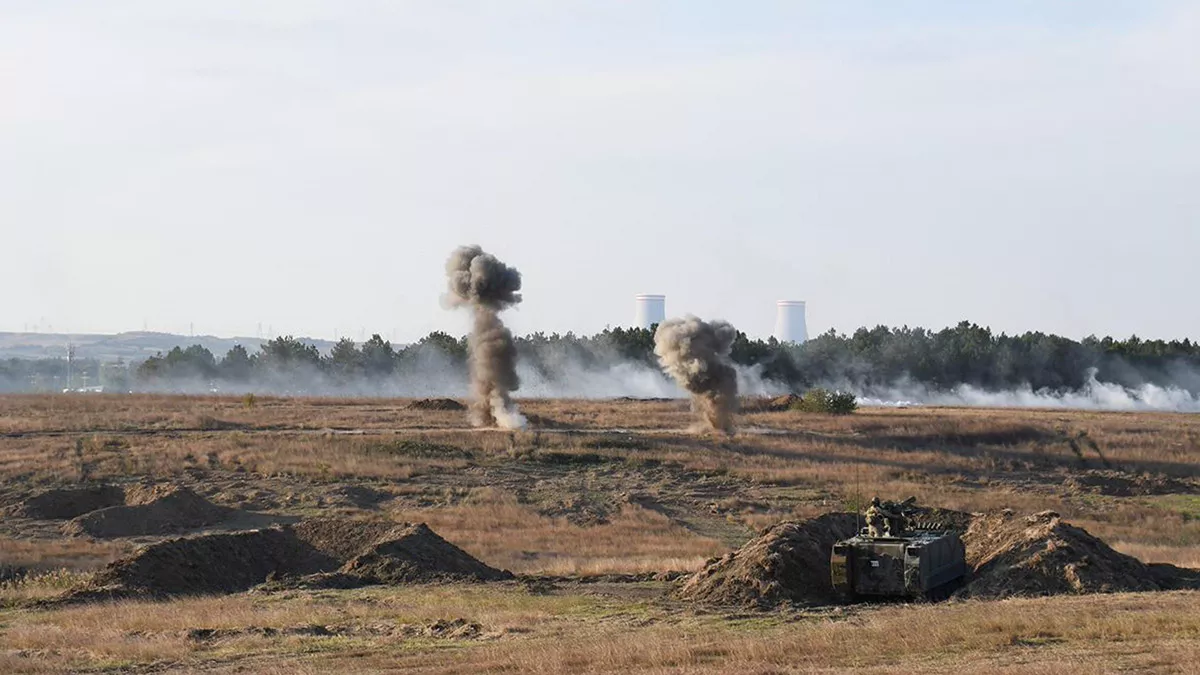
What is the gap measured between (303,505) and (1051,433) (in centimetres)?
3957

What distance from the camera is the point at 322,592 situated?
33.8 m

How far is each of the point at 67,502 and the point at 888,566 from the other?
31764 millimetres

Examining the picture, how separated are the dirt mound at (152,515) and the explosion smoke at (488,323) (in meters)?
27.8

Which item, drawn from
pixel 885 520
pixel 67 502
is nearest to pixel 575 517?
pixel 67 502

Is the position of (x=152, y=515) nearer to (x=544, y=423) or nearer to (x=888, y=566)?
(x=888, y=566)

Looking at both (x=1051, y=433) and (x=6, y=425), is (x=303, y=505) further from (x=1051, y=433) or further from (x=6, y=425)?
(x=1051, y=433)

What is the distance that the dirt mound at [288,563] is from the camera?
113ft

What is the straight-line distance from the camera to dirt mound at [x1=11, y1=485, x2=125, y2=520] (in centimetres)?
5059

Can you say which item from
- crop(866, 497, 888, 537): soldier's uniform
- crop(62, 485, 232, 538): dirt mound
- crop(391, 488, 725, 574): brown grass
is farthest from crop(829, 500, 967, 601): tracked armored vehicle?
crop(62, 485, 232, 538): dirt mound

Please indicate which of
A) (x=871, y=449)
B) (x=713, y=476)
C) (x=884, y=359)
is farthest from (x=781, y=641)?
(x=884, y=359)

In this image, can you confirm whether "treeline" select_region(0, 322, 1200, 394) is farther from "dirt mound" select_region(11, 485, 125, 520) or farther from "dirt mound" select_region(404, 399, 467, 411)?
"dirt mound" select_region(11, 485, 125, 520)

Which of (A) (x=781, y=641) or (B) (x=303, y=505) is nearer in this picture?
(A) (x=781, y=641)

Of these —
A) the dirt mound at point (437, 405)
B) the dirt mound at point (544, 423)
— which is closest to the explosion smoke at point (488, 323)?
the dirt mound at point (544, 423)

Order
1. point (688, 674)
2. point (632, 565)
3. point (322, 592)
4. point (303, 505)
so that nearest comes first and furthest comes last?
1. point (688, 674)
2. point (322, 592)
3. point (632, 565)
4. point (303, 505)
